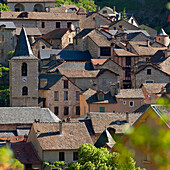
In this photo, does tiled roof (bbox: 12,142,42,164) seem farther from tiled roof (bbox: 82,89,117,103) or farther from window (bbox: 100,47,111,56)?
window (bbox: 100,47,111,56)

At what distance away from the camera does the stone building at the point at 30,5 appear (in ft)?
308

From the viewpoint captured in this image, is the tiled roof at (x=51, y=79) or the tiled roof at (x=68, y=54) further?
the tiled roof at (x=68, y=54)

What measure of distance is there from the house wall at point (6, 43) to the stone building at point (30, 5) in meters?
16.9

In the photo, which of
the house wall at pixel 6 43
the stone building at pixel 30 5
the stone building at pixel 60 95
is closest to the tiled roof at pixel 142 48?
the stone building at pixel 60 95

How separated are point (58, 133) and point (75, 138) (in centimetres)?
136

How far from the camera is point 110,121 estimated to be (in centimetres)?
4725

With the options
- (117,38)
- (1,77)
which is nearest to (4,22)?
(1,77)

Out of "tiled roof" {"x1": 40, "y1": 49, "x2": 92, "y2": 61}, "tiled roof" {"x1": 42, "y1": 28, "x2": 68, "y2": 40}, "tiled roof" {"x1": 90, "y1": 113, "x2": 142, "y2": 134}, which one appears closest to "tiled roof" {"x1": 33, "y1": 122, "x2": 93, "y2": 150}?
"tiled roof" {"x1": 90, "y1": 113, "x2": 142, "y2": 134}

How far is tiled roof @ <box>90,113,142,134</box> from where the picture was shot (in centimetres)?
4560

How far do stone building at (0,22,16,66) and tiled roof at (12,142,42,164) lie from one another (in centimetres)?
3505

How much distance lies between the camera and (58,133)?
41.5m

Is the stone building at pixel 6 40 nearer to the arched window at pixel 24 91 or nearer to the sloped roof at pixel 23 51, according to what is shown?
the sloped roof at pixel 23 51

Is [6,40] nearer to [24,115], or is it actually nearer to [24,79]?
[24,79]

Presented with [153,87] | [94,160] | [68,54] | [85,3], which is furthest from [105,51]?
[85,3]
